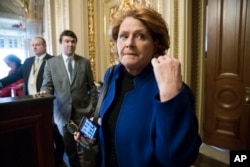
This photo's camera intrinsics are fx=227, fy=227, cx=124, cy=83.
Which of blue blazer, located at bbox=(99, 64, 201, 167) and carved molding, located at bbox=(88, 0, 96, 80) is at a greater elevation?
carved molding, located at bbox=(88, 0, 96, 80)

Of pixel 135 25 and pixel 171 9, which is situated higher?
pixel 171 9

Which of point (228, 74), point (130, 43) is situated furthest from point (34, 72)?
point (228, 74)

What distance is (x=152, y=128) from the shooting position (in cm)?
78

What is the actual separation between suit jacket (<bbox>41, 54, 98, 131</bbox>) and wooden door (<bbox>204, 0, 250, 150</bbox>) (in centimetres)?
Answer: 160

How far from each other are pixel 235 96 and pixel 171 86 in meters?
2.41

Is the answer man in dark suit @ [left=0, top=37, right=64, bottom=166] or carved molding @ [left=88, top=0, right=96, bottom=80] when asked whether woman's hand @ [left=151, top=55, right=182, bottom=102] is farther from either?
carved molding @ [left=88, top=0, right=96, bottom=80]

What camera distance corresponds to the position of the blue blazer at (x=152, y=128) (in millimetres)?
677

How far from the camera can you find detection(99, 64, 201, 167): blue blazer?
677 millimetres

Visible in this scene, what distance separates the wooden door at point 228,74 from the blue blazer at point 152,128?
7.04 ft

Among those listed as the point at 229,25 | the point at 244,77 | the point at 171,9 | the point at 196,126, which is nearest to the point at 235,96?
the point at 244,77

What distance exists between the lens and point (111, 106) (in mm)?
983

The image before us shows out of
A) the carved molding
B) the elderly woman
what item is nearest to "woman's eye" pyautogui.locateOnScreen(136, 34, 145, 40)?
the elderly woman

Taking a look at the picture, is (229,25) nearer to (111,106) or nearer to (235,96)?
A: (235,96)

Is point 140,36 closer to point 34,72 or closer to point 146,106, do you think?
point 146,106
